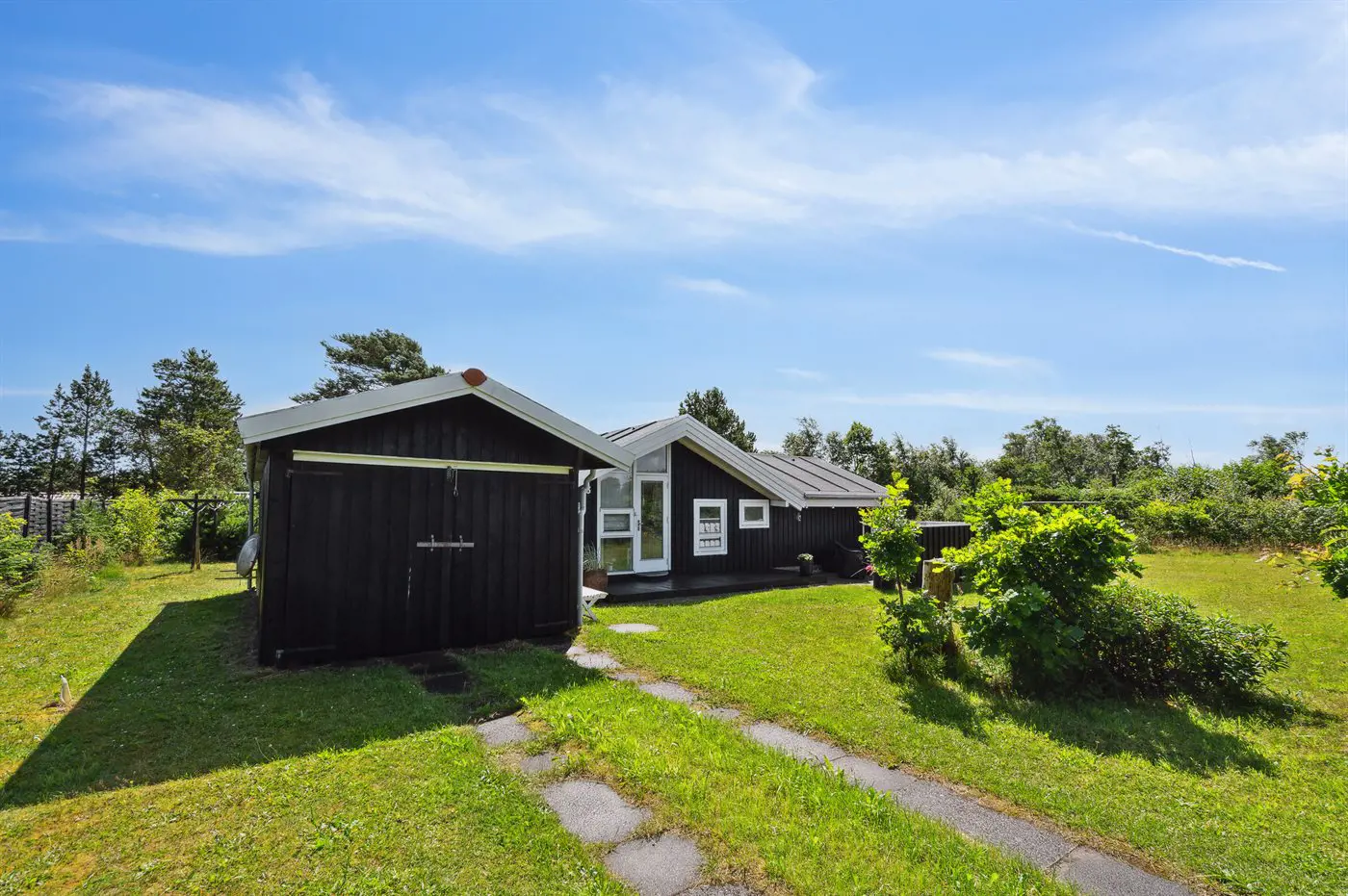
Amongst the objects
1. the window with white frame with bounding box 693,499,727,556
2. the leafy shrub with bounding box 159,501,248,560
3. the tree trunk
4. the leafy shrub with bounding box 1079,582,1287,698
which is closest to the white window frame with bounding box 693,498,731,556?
the window with white frame with bounding box 693,499,727,556

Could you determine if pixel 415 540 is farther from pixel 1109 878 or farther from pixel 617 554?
pixel 1109 878

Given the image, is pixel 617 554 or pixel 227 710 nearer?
pixel 227 710

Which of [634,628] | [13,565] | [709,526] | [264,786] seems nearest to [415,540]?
Answer: [634,628]

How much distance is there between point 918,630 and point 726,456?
8.03 meters

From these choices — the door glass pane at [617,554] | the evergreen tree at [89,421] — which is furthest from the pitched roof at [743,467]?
the evergreen tree at [89,421]

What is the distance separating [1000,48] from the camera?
700cm

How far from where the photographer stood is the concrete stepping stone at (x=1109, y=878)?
2.56 meters

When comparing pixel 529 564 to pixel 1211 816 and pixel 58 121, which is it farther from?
pixel 58 121

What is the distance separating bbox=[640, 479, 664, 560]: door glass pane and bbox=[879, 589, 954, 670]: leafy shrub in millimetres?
7363

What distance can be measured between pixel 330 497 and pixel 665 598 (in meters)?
6.09

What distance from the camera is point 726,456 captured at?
13.6 meters

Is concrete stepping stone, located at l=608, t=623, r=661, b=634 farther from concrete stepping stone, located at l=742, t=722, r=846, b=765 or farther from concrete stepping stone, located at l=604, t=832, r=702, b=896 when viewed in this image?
concrete stepping stone, located at l=604, t=832, r=702, b=896

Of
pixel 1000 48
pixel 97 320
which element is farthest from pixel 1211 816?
pixel 97 320

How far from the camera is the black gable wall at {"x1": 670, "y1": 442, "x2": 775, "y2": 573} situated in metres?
13.3
